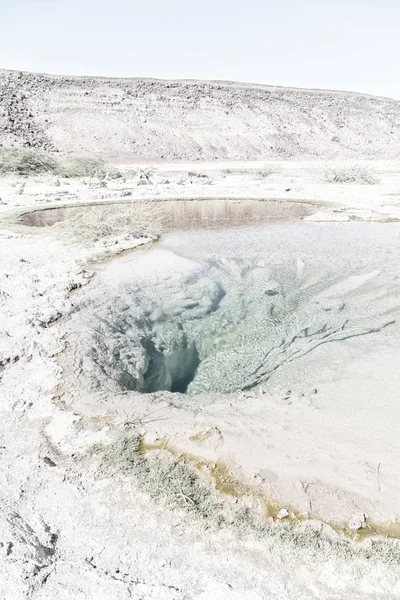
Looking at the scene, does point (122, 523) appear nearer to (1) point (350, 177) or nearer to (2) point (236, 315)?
(2) point (236, 315)

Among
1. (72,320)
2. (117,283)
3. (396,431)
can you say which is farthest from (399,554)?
(117,283)

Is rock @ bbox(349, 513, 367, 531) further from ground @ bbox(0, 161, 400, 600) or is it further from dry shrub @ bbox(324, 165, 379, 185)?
dry shrub @ bbox(324, 165, 379, 185)

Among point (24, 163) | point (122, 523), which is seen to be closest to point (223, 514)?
point (122, 523)

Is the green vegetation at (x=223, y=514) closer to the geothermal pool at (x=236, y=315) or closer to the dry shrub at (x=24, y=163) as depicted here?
the geothermal pool at (x=236, y=315)

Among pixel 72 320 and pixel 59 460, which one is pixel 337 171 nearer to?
pixel 72 320

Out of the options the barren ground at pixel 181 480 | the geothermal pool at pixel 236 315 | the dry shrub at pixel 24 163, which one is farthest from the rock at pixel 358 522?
the dry shrub at pixel 24 163

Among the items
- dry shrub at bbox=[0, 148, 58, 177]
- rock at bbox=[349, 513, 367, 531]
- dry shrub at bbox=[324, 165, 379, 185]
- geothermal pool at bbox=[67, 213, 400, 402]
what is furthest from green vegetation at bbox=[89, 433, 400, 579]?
dry shrub at bbox=[0, 148, 58, 177]
